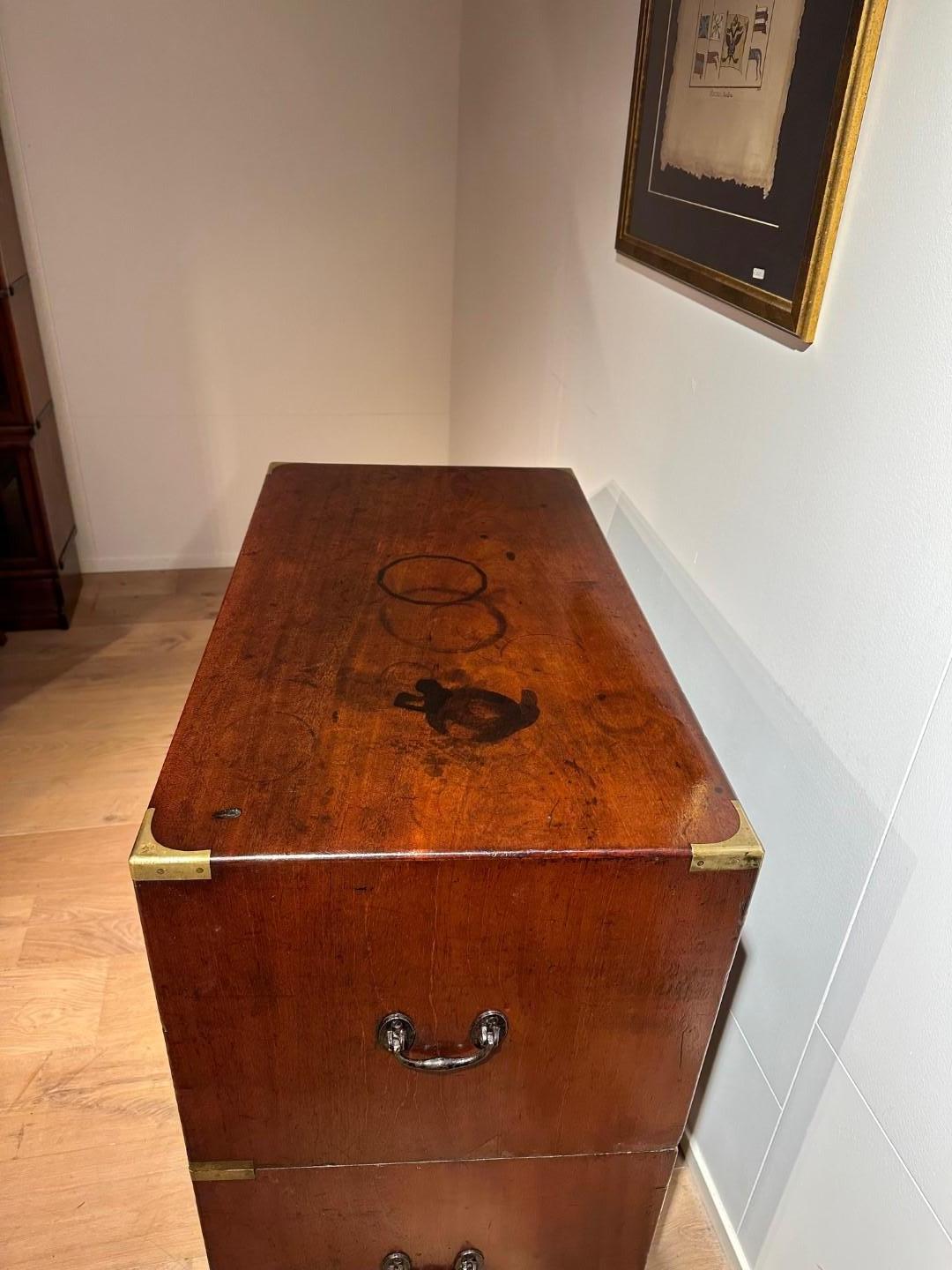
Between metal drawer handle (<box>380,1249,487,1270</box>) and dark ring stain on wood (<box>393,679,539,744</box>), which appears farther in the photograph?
metal drawer handle (<box>380,1249,487,1270</box>)

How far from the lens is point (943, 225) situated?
634mm

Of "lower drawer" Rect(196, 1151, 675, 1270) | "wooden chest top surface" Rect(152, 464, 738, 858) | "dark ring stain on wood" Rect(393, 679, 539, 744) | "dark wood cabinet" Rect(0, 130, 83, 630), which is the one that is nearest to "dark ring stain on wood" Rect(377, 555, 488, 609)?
"wooden chest top surface" Rect(152, 464, 738, 858)

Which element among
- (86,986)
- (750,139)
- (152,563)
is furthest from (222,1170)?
(152,563)

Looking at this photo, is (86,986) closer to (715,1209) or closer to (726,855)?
(715,1209)

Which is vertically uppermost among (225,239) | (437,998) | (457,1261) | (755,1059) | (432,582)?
(225,239)

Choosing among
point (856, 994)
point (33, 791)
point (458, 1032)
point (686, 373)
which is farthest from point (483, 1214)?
point (33, 791)

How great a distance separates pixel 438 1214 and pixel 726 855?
1.63ft

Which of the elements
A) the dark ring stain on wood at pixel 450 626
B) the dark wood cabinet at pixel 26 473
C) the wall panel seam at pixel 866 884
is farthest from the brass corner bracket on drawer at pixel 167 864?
the dark wood cabinet at pixel 26 473

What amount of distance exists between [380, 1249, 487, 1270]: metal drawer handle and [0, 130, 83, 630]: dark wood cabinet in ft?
6.07

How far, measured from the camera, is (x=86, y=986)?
141cm

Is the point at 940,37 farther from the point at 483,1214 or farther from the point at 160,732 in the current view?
the point at 160,732

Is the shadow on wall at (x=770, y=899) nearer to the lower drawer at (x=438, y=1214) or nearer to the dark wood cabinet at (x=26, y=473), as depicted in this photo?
the lower drawer at (x=438, y=1214)

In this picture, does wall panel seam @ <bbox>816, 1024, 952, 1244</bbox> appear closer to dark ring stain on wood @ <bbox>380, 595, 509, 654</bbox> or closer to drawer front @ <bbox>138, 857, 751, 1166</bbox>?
drawer front @ <bbox>138, 857, 751, 1166</bbox>

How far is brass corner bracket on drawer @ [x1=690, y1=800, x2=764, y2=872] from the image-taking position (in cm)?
67
